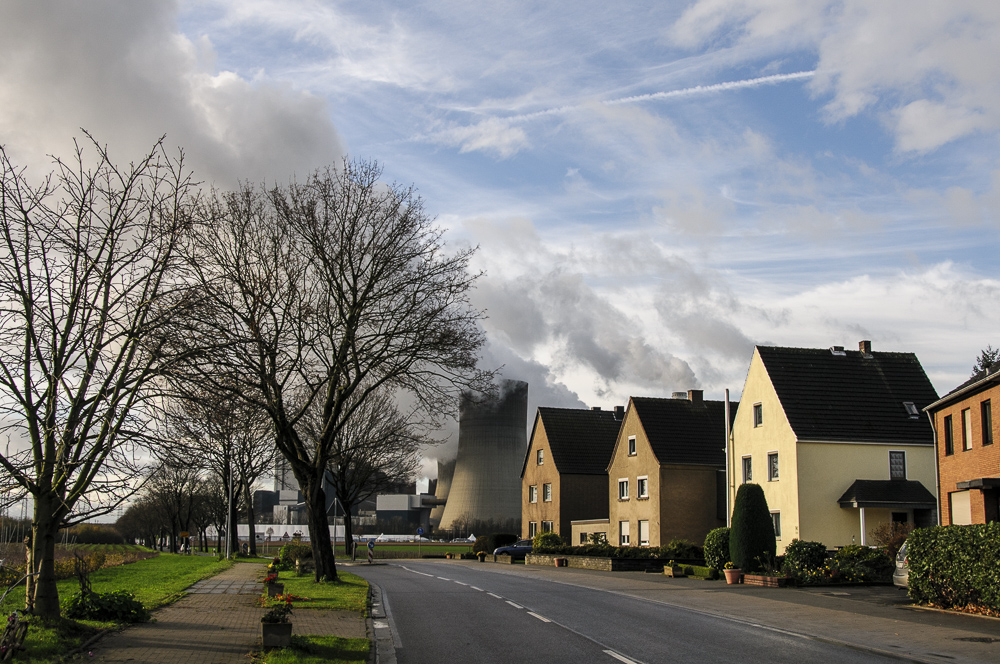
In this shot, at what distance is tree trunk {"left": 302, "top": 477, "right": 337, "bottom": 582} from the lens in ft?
81.0

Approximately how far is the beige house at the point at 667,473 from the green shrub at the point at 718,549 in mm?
14298

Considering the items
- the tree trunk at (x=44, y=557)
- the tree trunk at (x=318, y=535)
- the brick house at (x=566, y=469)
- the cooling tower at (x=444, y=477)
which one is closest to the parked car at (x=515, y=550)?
the brick house at (x=566, y=469)

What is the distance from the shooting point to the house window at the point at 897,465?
36875 millimetres

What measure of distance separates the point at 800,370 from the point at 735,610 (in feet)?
73.6

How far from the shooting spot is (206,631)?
47.6ft

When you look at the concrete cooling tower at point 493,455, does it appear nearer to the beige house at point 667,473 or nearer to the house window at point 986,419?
the beige house at point 667,473

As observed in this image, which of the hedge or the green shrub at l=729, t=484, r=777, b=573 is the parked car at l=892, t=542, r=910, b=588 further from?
the green shrub at l=729, t=484, r=777, b=573

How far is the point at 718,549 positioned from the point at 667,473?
15.7 metres

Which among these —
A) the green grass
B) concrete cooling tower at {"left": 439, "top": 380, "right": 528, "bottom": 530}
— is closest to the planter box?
the green grass

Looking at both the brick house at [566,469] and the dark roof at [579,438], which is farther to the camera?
the dark roof at [579,438]

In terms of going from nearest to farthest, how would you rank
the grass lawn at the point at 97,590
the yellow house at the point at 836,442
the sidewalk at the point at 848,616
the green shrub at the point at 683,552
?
1. the grass lawn at the point at 97,590
2. the sidewalk at the point at 848,616
3. the yellow house at the point at 836,442
4. the green shrub at the point at 683,552

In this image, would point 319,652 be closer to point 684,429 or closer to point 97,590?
point 97,590

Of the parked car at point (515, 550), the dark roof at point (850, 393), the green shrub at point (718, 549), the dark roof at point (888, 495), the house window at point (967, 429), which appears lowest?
the parked car at point (515, 550)

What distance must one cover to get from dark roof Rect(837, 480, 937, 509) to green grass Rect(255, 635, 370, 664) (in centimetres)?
2758
